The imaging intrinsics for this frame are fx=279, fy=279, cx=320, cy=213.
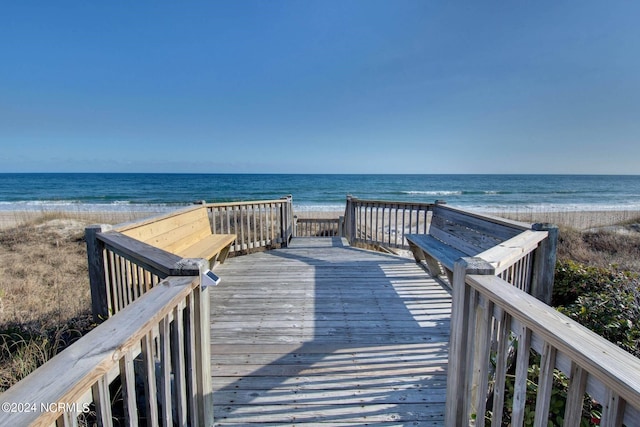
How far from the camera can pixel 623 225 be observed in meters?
11.3

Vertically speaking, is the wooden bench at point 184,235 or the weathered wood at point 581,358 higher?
the weathered wood at point 581,358

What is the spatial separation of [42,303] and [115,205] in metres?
21.2

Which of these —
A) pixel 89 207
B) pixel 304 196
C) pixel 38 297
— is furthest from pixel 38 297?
pixel 304 196

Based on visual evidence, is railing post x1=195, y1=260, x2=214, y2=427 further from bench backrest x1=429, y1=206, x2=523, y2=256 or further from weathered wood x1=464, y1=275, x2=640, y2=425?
bench backrest x1=429, y1=206, x2=523, y2=256

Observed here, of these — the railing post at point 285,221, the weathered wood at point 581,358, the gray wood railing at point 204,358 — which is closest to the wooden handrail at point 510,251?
the gray wood railing at point 204,358

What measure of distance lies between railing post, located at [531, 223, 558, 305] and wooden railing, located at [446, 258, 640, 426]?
1.20 meters

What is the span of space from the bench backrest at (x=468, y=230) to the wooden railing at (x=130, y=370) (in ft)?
9.33

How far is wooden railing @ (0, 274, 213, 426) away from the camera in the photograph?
2.02ft

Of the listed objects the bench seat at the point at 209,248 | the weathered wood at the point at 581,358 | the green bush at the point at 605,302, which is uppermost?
the weathered wood at the point at 581,358

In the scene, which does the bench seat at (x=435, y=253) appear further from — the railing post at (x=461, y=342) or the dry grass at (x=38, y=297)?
the dry grass at (x=38, y=297)

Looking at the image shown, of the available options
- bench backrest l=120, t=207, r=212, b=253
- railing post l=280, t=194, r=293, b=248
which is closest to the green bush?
bench backrest l=120, t=207, r=212, b=253

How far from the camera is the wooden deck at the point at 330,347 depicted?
1.84 metres

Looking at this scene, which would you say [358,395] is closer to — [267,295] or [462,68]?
[267,295]

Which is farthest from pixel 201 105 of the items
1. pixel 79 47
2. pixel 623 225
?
pixel 623 225
